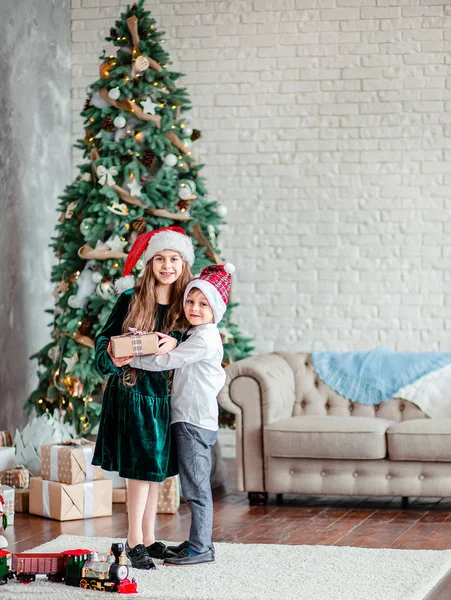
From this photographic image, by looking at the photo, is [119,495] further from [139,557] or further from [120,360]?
[120,360]

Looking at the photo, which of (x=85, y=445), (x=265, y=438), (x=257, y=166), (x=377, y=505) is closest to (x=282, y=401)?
(x=265, y=438)

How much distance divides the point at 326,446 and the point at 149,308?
5.53ft

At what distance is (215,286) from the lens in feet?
12.5

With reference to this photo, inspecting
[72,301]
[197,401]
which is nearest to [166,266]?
[197,401]

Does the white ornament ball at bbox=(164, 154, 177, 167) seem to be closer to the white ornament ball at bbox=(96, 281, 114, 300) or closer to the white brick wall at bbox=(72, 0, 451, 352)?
the white ornament ball at bbox=(96, 281, 114, 300)

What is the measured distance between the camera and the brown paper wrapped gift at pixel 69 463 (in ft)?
16.0

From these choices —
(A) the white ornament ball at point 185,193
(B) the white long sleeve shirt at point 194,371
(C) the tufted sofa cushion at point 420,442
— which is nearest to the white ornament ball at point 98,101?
(A) the white ornament ball at point 185,193

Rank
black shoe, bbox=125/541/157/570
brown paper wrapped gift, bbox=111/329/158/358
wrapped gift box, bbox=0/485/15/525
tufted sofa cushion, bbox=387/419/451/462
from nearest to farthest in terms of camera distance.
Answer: brown paper wrapped gift, bbox=111/329/158/358
black shoe, bbox=125/541/157/570
wrapped gift box, bbox=0/485/15/525
tufted sofa cushion, bbox=387/419/451/462

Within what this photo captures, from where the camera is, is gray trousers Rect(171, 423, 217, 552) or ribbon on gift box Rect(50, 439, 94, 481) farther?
ribbon on gift box Rect(50, 439, 94, 481)

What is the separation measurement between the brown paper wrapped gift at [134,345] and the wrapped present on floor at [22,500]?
5.84 feet

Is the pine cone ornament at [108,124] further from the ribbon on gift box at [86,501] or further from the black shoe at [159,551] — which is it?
the black shoe at [159,551]

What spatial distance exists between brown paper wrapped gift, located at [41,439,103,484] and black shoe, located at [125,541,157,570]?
3.85 feet

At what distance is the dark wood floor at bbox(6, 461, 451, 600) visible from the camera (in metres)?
4.38

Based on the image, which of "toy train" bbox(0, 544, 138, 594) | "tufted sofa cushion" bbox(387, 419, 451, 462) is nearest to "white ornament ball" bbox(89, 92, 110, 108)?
"tufted sofa cushion" bbox(387, 419, 451, 462)
